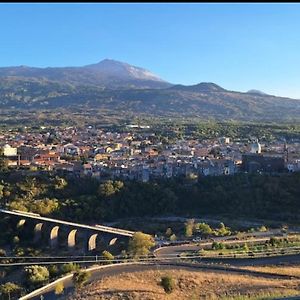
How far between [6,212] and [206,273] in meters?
13.6

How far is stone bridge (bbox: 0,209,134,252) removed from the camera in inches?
915

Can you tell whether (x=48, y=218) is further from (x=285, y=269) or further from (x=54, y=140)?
(x=54, y=140)

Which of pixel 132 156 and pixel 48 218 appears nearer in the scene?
pixel 48 218

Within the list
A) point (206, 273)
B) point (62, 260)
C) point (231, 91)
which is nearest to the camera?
point (206, 273)

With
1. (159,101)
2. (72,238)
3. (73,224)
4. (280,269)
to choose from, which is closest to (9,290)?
(280,269)

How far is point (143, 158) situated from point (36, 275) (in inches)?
1003

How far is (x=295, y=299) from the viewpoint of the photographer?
9.60 metres

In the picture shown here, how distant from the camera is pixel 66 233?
80.0 feet

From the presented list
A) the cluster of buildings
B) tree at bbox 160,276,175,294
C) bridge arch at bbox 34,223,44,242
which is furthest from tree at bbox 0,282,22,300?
the cluster of buildings

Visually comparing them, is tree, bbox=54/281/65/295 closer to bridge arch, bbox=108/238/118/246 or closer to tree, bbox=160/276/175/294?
tree, bbox=160/276/175/294

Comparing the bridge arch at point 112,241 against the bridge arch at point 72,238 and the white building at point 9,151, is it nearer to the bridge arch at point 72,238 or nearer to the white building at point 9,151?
the bridge arch at point 72,238

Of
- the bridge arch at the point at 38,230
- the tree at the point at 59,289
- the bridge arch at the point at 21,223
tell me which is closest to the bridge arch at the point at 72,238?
the bridge arch at the point at 38,230

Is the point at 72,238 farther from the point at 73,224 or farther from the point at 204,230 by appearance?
the point at 204,230

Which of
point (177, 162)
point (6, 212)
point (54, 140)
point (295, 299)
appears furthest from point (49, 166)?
point (295, 299)
